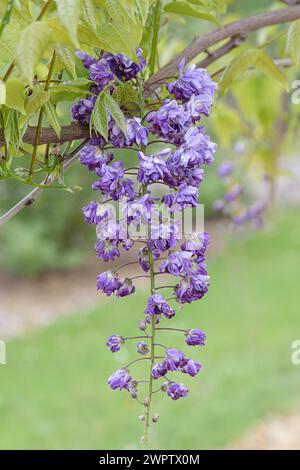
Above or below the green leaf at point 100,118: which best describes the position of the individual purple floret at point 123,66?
above

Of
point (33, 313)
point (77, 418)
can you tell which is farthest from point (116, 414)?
point (33, 313)

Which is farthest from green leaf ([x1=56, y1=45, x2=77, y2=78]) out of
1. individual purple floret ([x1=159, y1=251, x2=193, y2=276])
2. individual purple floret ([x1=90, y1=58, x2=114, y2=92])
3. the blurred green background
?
the blurred green background

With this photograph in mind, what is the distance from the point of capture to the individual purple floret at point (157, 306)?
52 cm

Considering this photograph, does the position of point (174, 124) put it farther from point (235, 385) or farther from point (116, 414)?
point (235, 385)

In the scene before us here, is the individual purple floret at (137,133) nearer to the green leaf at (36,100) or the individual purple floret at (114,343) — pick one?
the green leaf at (36,100)

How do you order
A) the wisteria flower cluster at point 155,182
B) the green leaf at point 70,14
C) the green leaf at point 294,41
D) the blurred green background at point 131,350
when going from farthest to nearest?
the blurred green background at point 131,350
the green leaf at point 294,41
the wisteria flower cluster at point 155,182
the green leaf at point 70,14

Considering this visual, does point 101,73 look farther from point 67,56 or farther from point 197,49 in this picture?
point 197,49

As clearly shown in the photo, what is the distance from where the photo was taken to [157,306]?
0.52 m

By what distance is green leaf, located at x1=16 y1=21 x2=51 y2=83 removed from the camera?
420 millimetres

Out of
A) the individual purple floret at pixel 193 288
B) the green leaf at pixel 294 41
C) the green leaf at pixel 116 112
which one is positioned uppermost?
the green leaf at pixel 294 41

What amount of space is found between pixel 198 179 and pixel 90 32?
0.44ft

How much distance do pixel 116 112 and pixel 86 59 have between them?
0.11 meters

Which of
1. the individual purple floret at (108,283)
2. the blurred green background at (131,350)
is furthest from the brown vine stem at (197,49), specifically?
the blurred green background at (131,350)

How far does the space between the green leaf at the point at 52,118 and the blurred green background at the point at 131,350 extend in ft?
3.14
